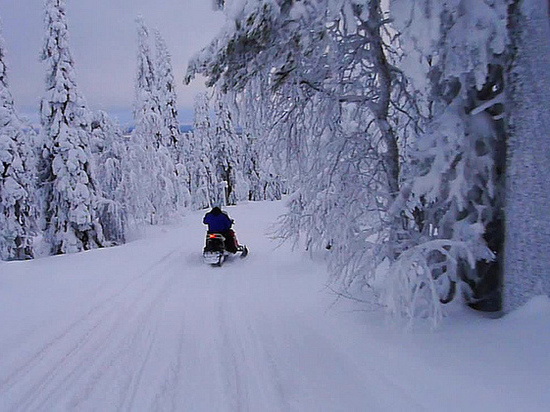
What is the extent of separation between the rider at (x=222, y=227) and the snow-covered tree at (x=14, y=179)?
1170 centimetres

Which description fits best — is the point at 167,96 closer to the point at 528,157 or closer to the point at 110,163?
the point at 110,163

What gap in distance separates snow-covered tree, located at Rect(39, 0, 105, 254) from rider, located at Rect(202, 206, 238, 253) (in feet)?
29.0

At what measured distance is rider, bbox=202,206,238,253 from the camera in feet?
41.1

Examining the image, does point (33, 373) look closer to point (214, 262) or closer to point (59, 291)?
point (59, 291)

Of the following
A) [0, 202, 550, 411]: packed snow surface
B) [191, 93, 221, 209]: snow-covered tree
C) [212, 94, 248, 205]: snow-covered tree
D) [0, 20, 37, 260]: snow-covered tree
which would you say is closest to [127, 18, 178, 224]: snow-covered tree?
[0, 20, 37, 260]: snow-covered tree

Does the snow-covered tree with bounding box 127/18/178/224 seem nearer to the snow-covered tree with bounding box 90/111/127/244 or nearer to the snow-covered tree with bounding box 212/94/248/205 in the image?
the snow-covered tree with bounding box 90/111/127/244

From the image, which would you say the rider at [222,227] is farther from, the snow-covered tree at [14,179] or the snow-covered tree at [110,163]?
the snow-covered tree at [14,179]

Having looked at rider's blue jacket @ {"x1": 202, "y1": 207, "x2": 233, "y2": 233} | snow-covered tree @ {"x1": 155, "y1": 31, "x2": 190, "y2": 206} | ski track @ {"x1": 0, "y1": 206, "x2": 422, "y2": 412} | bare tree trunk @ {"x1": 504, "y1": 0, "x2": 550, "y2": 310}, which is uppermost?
snow-covered tree @ {"x1": 155, "y1": 31, "x2": 190, "y2": 206}

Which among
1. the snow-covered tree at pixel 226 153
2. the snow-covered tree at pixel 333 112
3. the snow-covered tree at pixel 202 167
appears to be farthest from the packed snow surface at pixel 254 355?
the snow-covered tree at pixel 202 167

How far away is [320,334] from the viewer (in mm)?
5797

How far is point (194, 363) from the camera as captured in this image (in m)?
5.01

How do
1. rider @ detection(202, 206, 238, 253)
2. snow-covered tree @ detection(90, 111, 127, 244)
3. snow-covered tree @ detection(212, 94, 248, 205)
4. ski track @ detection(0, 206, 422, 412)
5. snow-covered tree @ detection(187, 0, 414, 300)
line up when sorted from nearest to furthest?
ski track @ detection(0, 206, 422, 412) → snow-covered tree @ detection(187, 0, 414, 300) → rider @ detection(202, 206, 238, 253) → snow-covered tree @ detection(90, 111, 127, 244) → snow-covered tree @ detection(212, 94, 248, 205)

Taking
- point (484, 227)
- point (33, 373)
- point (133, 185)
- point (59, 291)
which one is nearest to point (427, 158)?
point (484, 227)

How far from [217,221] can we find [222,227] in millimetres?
243
